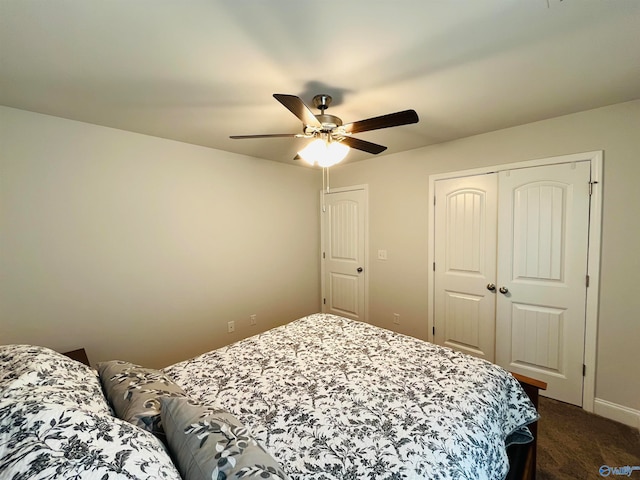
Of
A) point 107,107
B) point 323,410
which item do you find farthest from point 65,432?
point 107,107

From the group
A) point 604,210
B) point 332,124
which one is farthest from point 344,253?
point 604,210

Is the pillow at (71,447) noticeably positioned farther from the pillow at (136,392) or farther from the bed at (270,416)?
the pillow at (136,392)

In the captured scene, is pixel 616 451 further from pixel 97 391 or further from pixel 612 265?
pixel 97 391

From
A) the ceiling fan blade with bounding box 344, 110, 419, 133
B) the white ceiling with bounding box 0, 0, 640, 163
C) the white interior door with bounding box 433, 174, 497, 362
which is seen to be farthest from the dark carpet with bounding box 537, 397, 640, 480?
the white ceiling with bounding box 0, 0, 640, 163

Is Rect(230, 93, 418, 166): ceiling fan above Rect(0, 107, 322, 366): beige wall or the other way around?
above

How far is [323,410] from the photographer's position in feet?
3.78

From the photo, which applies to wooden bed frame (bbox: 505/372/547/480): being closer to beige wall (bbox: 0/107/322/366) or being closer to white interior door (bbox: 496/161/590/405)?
white interior door (bbox: 496/161/590/405)

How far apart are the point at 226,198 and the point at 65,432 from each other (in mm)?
2576

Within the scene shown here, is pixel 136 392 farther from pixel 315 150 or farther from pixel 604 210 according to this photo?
pixel 604 210

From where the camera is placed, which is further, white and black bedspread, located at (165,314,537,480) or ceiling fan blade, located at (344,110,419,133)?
ceiling fan blade, located at (344,110,419,133)

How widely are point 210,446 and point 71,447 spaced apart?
319mm
